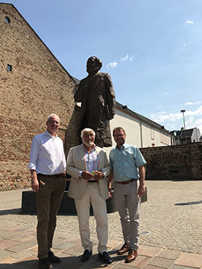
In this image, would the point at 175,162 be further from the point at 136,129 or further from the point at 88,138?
the point at 88,138

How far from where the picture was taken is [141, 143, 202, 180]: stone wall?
749 inches

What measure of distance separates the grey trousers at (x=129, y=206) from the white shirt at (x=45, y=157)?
0.79m

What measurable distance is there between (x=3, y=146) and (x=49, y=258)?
43.3 ft

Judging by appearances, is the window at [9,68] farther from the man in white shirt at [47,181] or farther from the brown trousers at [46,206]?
the brown trousers at [46,206]

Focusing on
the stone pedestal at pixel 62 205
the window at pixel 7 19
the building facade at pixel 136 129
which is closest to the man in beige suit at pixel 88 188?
the stone pedestal at pixel 62 205

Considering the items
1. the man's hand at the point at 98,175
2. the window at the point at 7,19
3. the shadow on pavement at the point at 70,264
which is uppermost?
the window at the point at 7,19

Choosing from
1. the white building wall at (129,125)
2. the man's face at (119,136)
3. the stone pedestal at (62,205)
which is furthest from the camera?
the white building wall at (129,125)

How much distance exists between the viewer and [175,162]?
20.1 m

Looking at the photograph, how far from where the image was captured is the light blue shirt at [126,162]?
121 inches

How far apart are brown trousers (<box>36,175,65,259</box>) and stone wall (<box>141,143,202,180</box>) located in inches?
702

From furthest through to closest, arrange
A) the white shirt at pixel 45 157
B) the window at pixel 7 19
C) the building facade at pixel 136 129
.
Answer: the building facade at pixel 136 129
the window at pixel 7 19
the white shirt at pixel 45 157

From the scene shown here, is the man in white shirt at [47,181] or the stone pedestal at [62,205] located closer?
the man in white shirt at [47,181]

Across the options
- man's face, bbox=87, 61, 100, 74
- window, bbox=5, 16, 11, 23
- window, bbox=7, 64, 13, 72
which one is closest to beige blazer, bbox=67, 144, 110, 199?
man's face, bbox=87, 61, 100, 74

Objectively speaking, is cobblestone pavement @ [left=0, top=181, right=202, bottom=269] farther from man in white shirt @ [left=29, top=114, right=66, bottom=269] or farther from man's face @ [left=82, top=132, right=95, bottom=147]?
man's face @ [left=82, top=132, right=95, bottom=147]
